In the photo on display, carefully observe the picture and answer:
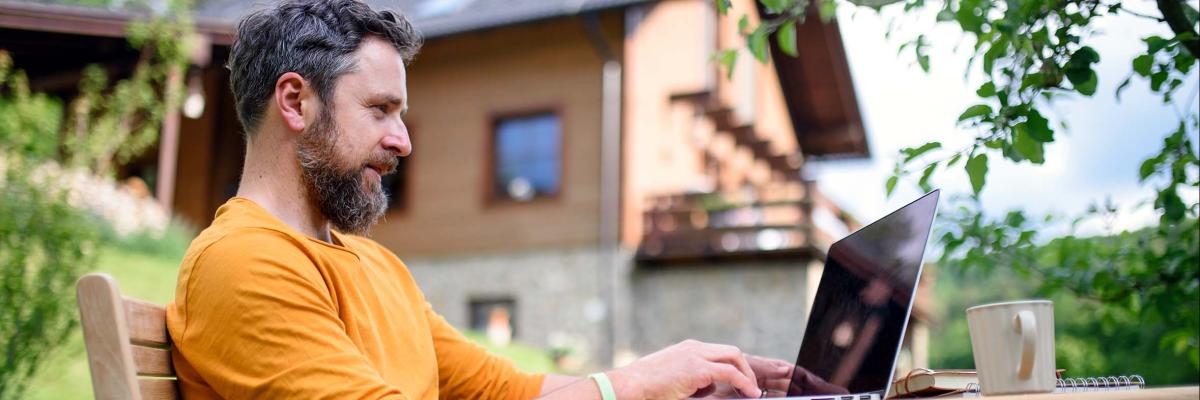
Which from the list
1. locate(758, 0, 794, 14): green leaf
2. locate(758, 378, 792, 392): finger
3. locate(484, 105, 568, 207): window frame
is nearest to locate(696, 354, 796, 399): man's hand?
locate(758, 378, 792, 392): finger

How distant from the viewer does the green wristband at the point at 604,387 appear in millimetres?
1589

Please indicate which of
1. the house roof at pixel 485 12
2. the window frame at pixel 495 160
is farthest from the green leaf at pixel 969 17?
the window frame at pixel 495 160

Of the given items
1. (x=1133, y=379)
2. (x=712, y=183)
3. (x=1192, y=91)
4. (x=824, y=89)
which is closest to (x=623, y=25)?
(x=712, y=183)

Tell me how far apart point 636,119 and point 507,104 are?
5.22ft

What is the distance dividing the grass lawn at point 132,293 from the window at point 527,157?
7.18 feet

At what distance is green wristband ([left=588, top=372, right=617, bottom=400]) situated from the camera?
1.59 meters

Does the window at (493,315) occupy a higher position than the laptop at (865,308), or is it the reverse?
the laptop at (865,308)

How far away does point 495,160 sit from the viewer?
12422 millimetres

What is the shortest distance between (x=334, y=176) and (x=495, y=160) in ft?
34.9

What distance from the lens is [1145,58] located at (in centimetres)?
214

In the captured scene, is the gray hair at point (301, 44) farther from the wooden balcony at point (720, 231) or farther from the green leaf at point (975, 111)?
the wooden balcony at point (720, 231)

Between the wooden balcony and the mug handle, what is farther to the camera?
the wooden balcony

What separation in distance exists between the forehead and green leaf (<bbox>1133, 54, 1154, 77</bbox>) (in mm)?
1434

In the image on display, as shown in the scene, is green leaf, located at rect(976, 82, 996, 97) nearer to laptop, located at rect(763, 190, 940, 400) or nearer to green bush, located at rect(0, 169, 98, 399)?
laptop, located at rect(763, 190, 940, 400)
